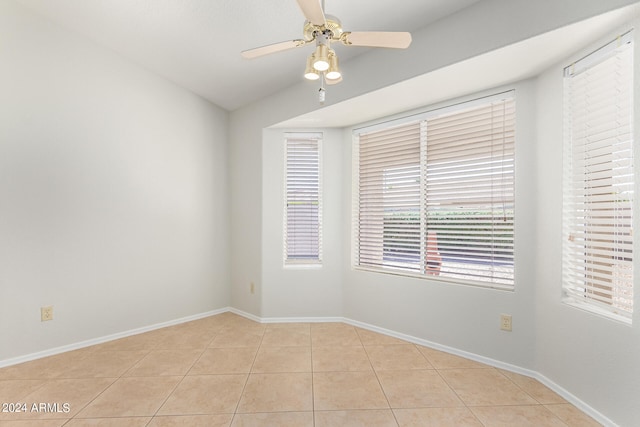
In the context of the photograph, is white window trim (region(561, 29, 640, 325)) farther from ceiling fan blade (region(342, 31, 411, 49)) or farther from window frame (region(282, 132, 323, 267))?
window frame (region(282, 132, 323, 267))

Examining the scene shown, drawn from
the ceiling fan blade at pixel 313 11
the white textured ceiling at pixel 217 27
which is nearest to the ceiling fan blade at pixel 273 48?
the ceiling fan blade at pixel 313 11

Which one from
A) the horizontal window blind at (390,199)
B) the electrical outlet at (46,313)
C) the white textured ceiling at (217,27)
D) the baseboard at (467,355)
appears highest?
the white textured ceiling at (217,27)

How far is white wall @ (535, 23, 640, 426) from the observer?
1634mm

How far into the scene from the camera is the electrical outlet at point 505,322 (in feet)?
7.78

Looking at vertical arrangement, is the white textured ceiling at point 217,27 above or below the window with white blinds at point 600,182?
above

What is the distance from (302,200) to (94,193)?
2.06 metres

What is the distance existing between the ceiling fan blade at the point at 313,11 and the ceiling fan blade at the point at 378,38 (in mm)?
212

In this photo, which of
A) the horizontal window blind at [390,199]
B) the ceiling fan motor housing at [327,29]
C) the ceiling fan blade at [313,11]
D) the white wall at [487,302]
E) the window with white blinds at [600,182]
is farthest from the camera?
the horizontal window blind at [390,199]

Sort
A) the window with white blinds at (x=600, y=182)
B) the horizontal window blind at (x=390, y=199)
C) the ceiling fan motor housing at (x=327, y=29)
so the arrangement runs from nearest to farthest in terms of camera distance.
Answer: the ceiling fan motor housing at (x=327, y=29), the window with white blinds at (x=600, y=182), the horizontal window blind at (x=390, y=199)

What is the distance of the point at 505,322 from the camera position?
7.83ft

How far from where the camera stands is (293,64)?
284cm

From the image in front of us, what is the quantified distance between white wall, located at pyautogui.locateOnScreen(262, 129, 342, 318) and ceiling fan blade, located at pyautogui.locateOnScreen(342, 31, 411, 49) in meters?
1.93

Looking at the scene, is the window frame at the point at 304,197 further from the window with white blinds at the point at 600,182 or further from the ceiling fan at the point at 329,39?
the window with white blinds at the point at 600,182

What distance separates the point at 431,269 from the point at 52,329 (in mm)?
3416
